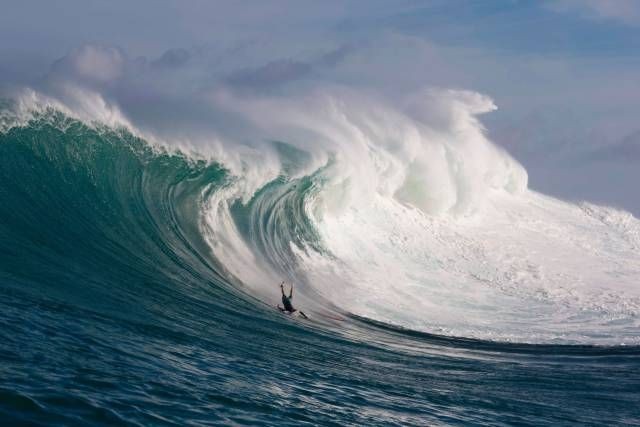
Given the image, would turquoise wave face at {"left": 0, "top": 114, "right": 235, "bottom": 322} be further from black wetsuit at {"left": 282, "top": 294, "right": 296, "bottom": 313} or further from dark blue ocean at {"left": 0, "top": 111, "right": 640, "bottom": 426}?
black wetsuit at {"left": 282, "top": 294, "right": 296, "bottom": 313}

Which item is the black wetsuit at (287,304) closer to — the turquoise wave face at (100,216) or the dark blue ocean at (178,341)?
the dark blue ocean at (178,341)

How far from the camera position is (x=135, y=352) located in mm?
8523

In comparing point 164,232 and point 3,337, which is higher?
point 164,232

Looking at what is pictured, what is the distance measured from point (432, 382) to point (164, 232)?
6.83 meters

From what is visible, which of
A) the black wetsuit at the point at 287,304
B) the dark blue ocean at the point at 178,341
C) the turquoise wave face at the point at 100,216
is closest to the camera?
the dark blue ocean at the point at 178,341

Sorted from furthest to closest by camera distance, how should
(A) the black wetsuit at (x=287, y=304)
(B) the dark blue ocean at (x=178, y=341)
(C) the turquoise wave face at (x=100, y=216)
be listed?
(A) the black wetsuit at (x=287, y=304) → (C) the turquoise wave face at (x=100, y=216) → (B) the dark blue ocean at (x=178, y=341)

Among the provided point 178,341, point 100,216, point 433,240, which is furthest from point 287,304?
point 433,240

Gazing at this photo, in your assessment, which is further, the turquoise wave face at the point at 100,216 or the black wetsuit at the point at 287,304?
the black wetsuit at the point at 287,304

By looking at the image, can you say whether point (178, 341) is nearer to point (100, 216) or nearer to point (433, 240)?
point (100, 216)

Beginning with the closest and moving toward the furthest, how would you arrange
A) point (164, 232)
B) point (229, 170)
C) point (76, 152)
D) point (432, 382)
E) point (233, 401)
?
point (233, 401) → point (432, 382) → point (164, 232) → point (76, 152) → point (229, 170)

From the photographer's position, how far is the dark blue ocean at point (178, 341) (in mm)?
7316

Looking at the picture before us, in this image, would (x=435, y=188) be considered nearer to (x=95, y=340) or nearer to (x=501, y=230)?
(x=501, y=230)

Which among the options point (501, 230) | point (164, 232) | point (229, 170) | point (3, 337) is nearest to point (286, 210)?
point (229, 170)

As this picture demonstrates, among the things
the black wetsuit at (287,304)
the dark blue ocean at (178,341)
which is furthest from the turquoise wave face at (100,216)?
the black wetsuit at (287,304)
